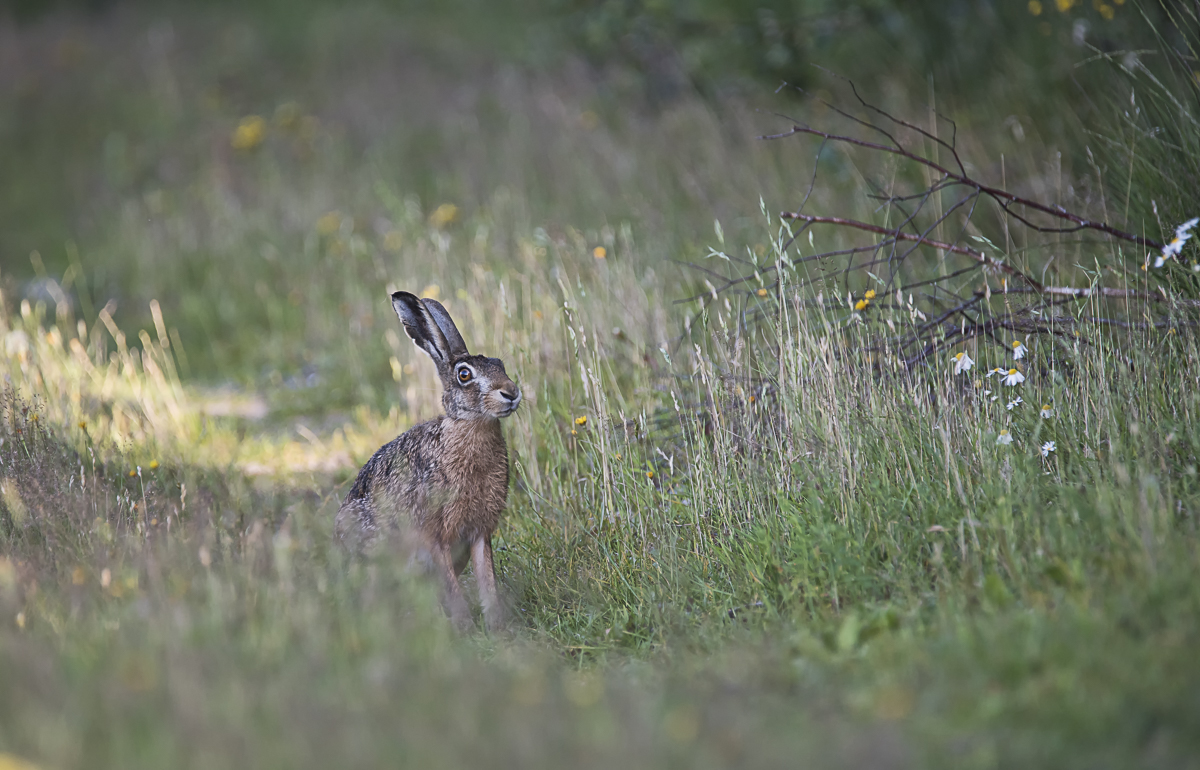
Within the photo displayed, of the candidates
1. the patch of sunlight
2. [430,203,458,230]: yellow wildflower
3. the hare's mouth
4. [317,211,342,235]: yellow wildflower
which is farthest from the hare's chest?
[317,211,342,235]: yellow wildflower

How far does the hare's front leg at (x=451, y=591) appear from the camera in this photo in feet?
16.0

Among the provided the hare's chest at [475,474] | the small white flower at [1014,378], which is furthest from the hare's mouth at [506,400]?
the small white flower at [1014,378]

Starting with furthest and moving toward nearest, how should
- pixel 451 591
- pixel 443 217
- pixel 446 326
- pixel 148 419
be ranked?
pixel 443 217
pixel 148 419
pixel 446 326
pixel 451 591

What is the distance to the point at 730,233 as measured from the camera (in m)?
9.12

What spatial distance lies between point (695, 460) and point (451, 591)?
1324mm

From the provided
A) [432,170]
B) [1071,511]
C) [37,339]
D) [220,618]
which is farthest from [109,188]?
[1071,511]

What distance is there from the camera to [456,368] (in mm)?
5336

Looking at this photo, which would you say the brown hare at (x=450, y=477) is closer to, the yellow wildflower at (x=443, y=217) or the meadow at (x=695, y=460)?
the meadow at (x=695, y=460)

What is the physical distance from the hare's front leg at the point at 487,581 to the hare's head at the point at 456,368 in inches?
25.5

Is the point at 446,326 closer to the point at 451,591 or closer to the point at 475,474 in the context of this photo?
the point at 475,474

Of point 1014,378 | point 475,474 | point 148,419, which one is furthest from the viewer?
point 148,419

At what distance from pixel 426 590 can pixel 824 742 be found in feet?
4.75

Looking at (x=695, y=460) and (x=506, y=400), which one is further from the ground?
(x=506, y=400)

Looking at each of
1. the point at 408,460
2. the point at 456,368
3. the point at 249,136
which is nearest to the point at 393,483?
the point at 408,460
